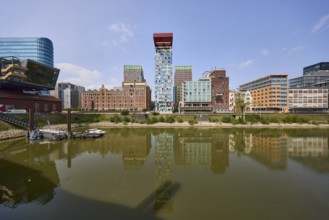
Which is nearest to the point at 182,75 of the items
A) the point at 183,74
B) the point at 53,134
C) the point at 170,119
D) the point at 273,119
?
the point at 183,74

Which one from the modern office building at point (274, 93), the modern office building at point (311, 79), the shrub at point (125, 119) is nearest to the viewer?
the shrub at point (125, 119)

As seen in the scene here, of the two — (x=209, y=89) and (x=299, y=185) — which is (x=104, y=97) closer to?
(x=209, y=89)

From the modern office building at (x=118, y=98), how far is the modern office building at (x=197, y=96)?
33453mm

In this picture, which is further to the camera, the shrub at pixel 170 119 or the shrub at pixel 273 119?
the shrub at pixel 170 119

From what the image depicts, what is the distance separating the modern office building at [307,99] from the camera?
106m

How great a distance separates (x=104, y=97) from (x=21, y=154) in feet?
328

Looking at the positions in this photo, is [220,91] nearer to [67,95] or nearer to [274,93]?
[274,93]

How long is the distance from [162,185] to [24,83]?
75.9 meters

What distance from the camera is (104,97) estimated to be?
413 feet

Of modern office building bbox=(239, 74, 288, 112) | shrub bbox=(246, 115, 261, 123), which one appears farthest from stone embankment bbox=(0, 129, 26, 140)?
modern office building bbox=(239, 74, 288, 112)

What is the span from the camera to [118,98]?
412ft

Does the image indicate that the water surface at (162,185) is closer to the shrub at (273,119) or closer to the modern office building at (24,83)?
the modern office building at (24,83)

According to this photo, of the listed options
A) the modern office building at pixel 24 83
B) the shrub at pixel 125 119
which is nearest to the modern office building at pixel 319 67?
the shrub at pixel 125 119

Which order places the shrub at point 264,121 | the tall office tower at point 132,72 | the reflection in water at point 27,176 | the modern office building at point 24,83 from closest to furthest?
the reflection in water at point 27,176 → the modern office building at point 24,83 → the shrub at point 264,121 → the tall office tower at point 132,72
